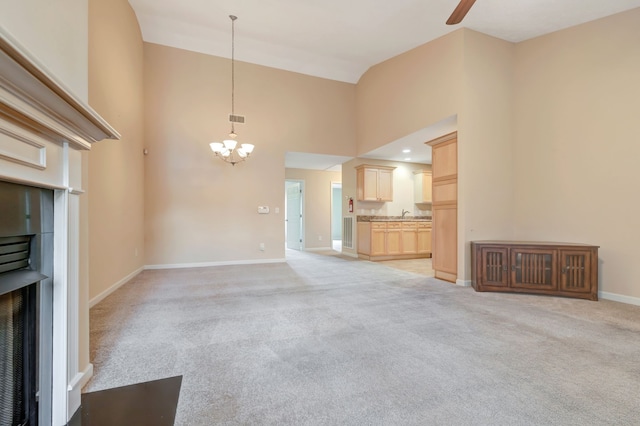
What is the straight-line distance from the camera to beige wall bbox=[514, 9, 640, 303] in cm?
316

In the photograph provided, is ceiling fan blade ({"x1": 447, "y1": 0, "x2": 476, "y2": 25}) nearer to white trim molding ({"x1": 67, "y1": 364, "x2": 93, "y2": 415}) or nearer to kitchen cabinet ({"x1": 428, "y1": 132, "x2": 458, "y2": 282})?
kitchen cabinet ({"x1": 428, "y1": 132, "x2": 458, "y2": 282})

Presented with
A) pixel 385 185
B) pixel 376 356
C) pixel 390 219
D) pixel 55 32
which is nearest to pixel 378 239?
pixel 390 219

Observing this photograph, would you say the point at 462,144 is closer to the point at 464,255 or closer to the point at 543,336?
the point at 464,255

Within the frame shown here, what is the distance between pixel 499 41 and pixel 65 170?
17.8 feet

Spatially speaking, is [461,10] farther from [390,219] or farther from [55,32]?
[390,219]

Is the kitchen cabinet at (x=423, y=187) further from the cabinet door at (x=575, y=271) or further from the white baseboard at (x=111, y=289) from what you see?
the white baseboard at (x=111, y=289)

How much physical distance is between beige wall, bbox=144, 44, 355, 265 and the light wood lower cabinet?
201 centimetres

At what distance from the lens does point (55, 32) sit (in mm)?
1208

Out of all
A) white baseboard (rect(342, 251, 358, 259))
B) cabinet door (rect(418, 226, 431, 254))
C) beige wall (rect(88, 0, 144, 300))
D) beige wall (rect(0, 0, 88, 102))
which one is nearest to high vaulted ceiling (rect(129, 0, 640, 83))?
beige wall (rect(88, 0, 144, 300))

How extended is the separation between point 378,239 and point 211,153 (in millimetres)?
4119

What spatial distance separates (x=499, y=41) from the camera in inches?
161

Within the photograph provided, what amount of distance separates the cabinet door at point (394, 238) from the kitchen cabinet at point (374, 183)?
72 cm

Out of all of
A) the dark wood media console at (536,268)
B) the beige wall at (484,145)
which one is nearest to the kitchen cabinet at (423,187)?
the beige wall at (484,145)

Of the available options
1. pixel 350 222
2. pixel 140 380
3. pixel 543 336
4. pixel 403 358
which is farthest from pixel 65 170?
pixel 350 222
